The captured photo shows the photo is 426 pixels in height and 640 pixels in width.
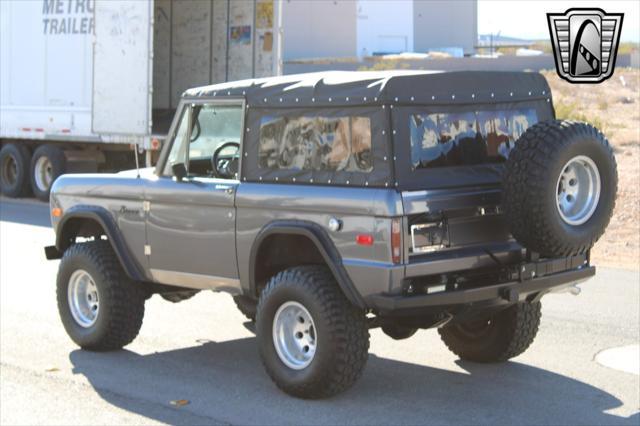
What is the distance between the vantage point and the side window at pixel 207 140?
27.6 ft

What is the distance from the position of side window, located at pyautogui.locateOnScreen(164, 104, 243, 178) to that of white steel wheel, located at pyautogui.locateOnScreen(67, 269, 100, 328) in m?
1.24

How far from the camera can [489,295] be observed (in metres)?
7.30

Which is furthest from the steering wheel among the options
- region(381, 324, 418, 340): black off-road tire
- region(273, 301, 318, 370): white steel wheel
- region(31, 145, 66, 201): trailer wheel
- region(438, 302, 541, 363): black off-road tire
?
region(31, 145, 66, 201): trailer wheel

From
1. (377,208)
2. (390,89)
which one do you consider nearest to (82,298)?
(377,208)

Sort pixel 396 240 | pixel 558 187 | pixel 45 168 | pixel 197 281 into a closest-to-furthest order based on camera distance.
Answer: pixel 396 240 < pixel 558 187 < pixel 197 281 < pixel 45 168

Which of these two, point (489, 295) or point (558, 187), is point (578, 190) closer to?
point (558, 187)

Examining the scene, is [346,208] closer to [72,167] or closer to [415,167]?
[415,167]

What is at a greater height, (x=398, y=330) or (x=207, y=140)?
(x=207, y=140)

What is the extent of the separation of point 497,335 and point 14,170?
1647 centimetres

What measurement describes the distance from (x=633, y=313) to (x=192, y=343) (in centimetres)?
375

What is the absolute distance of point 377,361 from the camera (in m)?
8.72

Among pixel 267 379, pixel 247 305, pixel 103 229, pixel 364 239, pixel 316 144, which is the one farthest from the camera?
pixel 103 229

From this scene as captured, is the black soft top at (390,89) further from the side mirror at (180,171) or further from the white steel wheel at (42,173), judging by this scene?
the white steel wheel at (42,173)

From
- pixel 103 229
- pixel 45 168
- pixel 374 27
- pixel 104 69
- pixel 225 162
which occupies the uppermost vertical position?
pixel 374 27
